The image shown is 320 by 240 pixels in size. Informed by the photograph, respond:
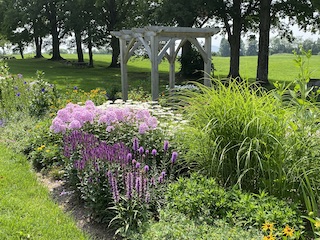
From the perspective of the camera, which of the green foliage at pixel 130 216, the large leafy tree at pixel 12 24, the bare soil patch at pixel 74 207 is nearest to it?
the green foliage at pixel 130 216

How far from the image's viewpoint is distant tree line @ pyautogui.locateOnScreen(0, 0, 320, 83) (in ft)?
42.7

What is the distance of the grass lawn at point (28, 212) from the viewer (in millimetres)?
2635

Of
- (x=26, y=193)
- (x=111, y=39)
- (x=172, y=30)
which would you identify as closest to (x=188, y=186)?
(x=26, y=193)

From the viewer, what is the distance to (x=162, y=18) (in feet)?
43.4

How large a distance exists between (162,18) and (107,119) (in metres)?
10.4

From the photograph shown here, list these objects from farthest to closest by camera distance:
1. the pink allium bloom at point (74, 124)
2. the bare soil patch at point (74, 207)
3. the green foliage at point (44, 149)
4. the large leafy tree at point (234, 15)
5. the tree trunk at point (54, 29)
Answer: the tree trunk at point (54, 29)
the large leafy tree at point (234, 15)
the green foliage at point (44, 149)
the pink allium bloom at point (74, 124)
the bare soil patch at point (74, 207)

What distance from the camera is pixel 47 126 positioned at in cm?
484

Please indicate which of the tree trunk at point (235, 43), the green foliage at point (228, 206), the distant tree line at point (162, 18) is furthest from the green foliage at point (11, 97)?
the tree trunk at point (235, 43)

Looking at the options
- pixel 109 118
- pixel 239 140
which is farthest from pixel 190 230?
pixel 109 118

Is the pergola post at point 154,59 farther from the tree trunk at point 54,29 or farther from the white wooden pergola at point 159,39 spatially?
the tree trunk at point 54,29

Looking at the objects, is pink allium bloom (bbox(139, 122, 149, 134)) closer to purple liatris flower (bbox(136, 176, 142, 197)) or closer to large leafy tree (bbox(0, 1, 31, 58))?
purple liatris flower (bbox(136, 176, 142, 197))

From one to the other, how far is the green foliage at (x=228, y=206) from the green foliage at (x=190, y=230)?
0.22 feet

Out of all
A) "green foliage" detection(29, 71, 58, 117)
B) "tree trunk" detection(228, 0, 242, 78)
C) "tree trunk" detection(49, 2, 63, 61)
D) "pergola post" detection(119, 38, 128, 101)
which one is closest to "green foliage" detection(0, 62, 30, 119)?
"green foliage" detection(29, 71, 58, 117)

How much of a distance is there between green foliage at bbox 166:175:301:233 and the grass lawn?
82cm
